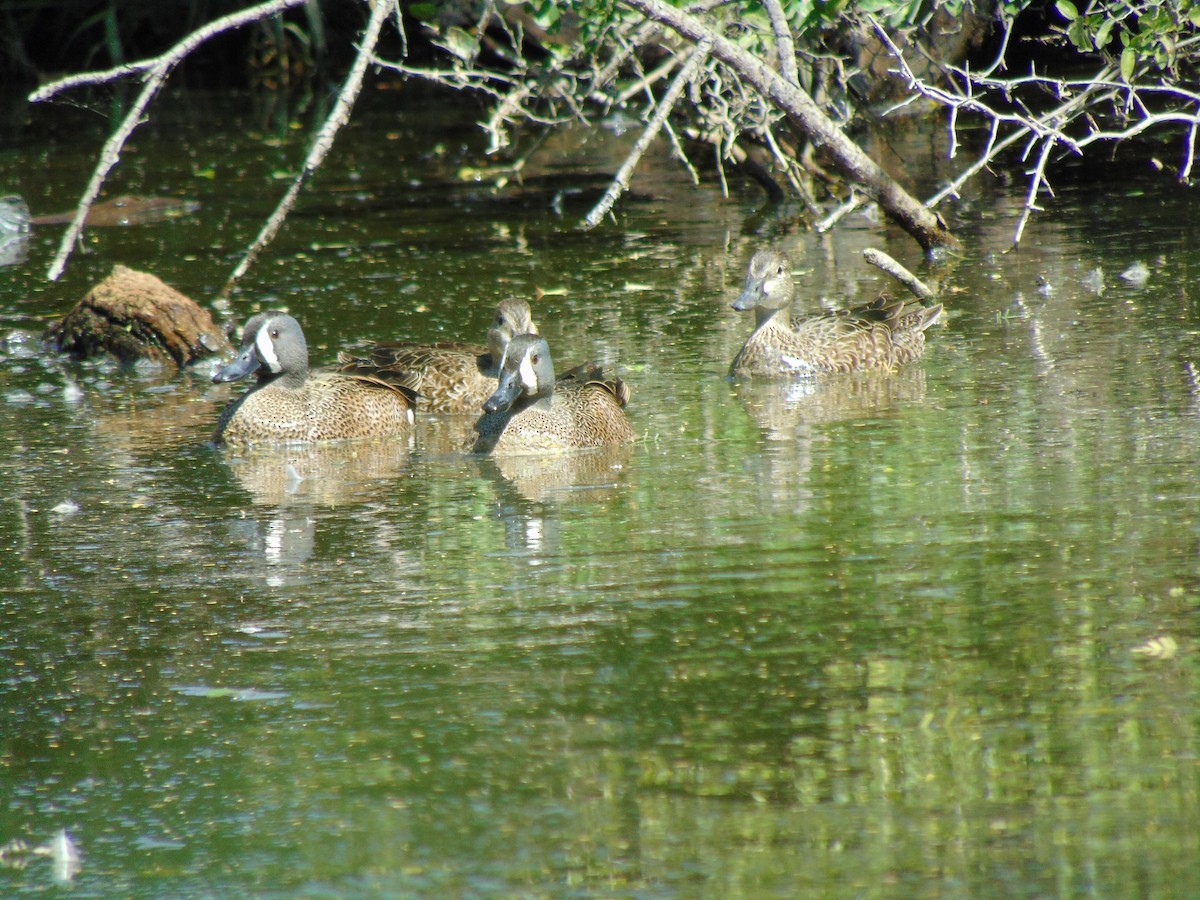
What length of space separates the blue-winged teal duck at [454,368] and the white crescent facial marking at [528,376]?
1.03 meters

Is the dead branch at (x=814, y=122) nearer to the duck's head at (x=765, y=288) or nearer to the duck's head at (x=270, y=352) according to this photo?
the duck's head at (x=765, y=288)

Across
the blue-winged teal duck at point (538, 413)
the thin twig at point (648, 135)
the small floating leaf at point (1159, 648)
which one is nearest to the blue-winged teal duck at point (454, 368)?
the blue-winged teal duck at point (538, 413)

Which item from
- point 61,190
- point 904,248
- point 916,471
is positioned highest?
point 61,190

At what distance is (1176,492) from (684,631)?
240 cm

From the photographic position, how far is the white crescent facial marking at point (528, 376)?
899 centimetres

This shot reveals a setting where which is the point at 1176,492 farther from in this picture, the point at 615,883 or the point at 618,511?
the point at 615,883

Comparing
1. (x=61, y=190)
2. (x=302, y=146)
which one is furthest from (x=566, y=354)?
(x=302, y=146)

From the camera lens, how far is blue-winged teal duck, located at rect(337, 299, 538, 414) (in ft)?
33.1

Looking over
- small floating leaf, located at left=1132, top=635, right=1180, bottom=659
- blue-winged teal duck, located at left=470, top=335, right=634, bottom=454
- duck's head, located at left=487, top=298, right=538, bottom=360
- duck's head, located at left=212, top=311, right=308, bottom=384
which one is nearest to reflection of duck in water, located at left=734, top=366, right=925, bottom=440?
blue-winged teal duck, located at left=470, top=335, right=634, bottom=454

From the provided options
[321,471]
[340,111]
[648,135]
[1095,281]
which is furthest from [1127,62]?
[321,471]

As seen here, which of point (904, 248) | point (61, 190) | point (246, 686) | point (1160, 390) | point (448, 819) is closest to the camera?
point (448, 819)

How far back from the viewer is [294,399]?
9.62 m

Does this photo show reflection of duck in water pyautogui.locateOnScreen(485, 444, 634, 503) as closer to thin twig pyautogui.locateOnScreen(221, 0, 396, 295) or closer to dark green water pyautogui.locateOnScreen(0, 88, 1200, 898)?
dark green water pyautogui.locateOnScreen(0, 88, 1200, 898)

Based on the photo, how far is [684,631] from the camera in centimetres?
594
